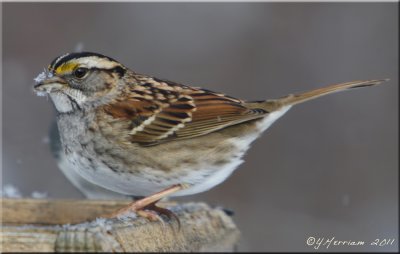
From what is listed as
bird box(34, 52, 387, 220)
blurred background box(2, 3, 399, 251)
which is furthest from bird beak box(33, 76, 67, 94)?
blurred background box(2, 3, 399, 251)

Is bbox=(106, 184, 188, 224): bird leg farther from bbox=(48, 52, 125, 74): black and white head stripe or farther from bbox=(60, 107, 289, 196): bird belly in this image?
bbox=(48, 52, 125, 74): black and white head stripe

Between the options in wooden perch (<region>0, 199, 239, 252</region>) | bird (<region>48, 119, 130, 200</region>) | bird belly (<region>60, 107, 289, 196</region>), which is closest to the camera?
wooden perch (<region>0, 199, 239, 252</region>)

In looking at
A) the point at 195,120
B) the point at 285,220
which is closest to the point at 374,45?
the point at 285,220

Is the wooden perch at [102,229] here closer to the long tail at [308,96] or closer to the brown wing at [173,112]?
the brown wing at [173,112]

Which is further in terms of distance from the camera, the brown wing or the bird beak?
the brown wing

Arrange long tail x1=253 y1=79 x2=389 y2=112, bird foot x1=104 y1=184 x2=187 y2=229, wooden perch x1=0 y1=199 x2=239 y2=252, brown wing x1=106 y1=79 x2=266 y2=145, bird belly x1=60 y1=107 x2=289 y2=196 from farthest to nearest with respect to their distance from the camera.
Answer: long tail x1=253 y1=79 x2=389 y2=112
brown wing x1=106 y1=79 x2=266 y2=145
bird belly x1=60 y1=107 x2=289 y2=196
bird foot x1=104 y1=184 x2=187 y2=229
wooden perch x1=0 y1=199 x2=239 y2=252

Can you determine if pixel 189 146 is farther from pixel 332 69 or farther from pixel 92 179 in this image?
pixel 332 69

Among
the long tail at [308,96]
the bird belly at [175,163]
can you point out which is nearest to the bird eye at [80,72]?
the bird belly at [175,163]

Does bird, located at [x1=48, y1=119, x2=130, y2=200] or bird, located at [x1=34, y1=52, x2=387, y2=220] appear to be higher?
bird, located at [x1=34, y1=52, x2=387, y2=220]
